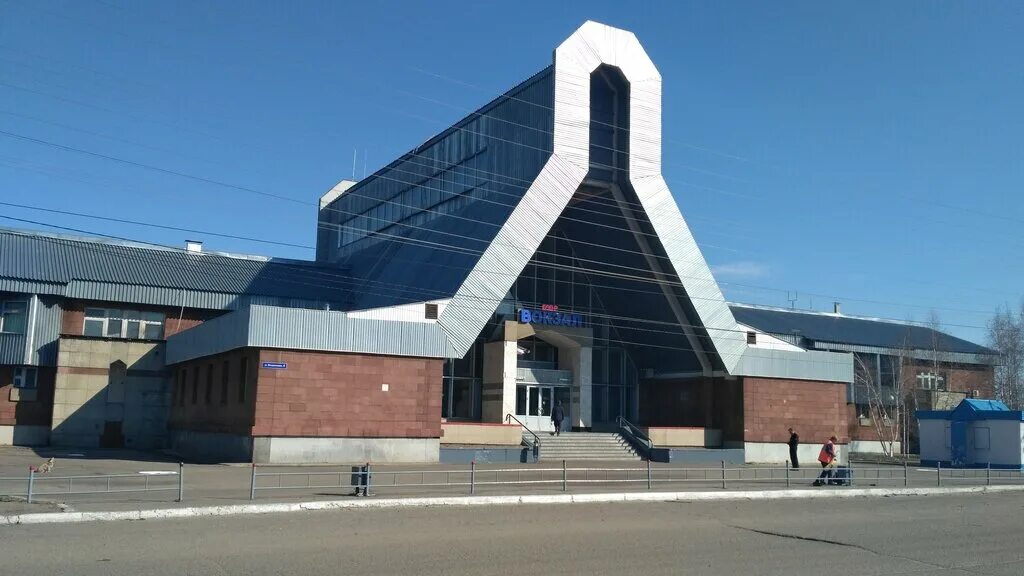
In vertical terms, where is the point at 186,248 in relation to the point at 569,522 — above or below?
above

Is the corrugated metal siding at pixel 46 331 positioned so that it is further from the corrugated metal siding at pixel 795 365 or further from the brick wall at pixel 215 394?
the corrugated metal siding at pixel 795 365

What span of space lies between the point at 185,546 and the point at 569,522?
22.1ft

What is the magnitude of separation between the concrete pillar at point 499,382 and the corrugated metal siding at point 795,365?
10191 mm

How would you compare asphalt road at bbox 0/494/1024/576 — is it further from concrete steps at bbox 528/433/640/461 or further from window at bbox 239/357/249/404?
concrete steps at bbox 528/433/640/461

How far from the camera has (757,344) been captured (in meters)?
41.3

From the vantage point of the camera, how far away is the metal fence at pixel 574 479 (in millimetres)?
19828

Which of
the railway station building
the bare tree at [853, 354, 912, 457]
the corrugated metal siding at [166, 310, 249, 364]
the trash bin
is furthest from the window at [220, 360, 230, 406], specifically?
the bare tree at [853, 354, 912, 457]

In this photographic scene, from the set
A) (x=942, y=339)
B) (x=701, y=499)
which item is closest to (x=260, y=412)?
(x=701, y=499)

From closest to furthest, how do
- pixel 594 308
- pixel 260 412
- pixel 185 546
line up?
pixel 185 546
pixel 260 412
pixel 594 308

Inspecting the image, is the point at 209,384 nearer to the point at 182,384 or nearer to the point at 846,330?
the point at 182,384

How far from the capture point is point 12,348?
1607 inches

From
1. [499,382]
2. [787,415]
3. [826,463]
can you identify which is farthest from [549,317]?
[826,463]

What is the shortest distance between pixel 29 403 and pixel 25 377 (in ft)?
4.22

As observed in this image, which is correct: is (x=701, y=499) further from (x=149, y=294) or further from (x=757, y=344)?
(x=149, y=294)
